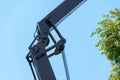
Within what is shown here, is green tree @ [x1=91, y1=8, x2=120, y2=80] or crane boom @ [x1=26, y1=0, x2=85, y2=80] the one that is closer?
crane boom @ [x1=26, y1=0, x2=85, y2=80]

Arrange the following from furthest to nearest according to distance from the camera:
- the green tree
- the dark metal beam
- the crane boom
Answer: the green tree < the dark metal beam < the crane boom

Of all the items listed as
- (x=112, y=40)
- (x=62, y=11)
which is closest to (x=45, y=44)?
(x=62, y=11)

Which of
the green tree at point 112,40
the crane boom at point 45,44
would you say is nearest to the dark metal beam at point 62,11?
the crane boom at point 45,44

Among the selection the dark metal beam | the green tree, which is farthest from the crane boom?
the green tree

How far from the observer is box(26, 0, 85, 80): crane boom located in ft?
21.1

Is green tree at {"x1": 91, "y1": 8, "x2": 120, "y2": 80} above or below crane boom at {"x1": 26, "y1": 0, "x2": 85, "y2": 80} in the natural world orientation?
above

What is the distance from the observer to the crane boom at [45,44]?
253 inches

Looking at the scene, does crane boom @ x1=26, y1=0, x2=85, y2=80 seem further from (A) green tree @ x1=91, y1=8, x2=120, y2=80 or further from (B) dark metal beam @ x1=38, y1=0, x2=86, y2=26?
(A) green tree @ x1=91, y1=8, x2=120, y2=80

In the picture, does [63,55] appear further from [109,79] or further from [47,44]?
[109,79]

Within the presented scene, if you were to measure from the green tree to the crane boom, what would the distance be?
7.49 meters

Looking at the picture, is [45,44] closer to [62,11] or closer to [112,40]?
[62,11]

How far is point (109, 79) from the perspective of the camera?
14.8 metres

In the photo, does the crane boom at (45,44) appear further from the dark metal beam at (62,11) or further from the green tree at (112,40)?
the green tree at (112,40)

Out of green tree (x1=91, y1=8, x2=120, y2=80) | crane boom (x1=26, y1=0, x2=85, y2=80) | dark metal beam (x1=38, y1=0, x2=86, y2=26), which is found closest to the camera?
crane boom (x1=26, y1=0, x2=85, y2=80)
